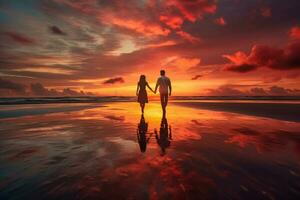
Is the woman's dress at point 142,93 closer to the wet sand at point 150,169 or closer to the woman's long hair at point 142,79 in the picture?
the woman's long hair at point 142,79

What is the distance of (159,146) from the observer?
676cm

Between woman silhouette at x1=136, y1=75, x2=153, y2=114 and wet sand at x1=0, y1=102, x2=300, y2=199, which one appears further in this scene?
woman silhouette at x1=136, y1=75, x2=153, y2=114

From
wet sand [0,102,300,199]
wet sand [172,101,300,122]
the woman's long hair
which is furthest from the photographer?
the woman's long hair

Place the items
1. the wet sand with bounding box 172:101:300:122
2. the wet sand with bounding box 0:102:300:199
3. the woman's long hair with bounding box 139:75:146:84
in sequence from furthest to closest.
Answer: the woman's long hair with bounding box 139:75:146:84 < the wet sand with bounding box 172:101:300:122 < the wet sand with bounding box 0:102:300:199

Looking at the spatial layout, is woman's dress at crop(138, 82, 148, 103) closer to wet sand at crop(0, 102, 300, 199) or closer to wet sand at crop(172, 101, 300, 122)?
wet sand at crop(172, 101, 300, 122)

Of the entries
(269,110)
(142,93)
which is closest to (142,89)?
(142,93)

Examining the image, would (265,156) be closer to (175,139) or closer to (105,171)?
(175,139)

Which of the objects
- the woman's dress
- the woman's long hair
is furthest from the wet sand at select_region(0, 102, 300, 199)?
the woman's long hair

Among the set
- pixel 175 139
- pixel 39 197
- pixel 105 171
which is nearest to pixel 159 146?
pixel 175 139

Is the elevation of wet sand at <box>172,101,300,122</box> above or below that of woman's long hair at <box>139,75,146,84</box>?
below

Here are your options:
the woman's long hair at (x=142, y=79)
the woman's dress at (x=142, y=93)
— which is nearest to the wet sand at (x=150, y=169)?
the woman's dress at (x=142, y=93)

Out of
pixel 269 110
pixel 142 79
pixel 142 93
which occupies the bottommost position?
pixel 269 110

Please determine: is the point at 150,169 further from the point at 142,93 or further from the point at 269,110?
the point at 269,110

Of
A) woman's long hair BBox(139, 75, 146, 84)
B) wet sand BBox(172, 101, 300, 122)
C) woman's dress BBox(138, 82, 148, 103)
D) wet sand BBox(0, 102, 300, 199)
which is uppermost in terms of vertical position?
woman's long hair BBox(139, 75, 146, 84)
